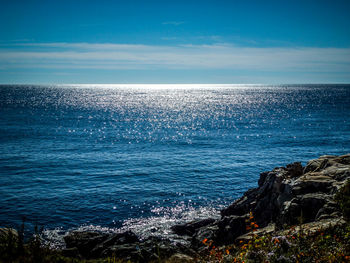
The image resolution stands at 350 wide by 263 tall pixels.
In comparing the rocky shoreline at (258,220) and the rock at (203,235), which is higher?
the rocky shoreline at (258,220)

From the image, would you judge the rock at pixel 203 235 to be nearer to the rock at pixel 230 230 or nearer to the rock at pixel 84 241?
the rock at pixel 230 230

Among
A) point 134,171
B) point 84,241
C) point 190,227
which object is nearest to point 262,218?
point 190,227

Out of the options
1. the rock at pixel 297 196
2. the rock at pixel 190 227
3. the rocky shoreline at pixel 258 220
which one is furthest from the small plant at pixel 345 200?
the rock at pixel 190 227

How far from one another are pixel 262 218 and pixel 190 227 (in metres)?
8.07

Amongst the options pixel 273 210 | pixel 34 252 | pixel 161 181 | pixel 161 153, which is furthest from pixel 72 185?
pixel 34 252

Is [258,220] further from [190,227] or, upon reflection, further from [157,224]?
[157,224]

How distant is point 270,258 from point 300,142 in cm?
6598

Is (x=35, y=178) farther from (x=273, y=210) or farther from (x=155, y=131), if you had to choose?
(x=155, y=131)

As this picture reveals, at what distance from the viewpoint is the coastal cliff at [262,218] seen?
1695 cm

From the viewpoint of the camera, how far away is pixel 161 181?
4319 centimetres

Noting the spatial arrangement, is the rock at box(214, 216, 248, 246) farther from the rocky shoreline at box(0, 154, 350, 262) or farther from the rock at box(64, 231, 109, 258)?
the rock at box(64, 231, 109, 258)

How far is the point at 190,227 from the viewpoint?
2844 cm

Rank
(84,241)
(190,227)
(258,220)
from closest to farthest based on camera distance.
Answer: (84,241) < (258,220) < (190,227)

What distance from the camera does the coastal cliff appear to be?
1695 cm
